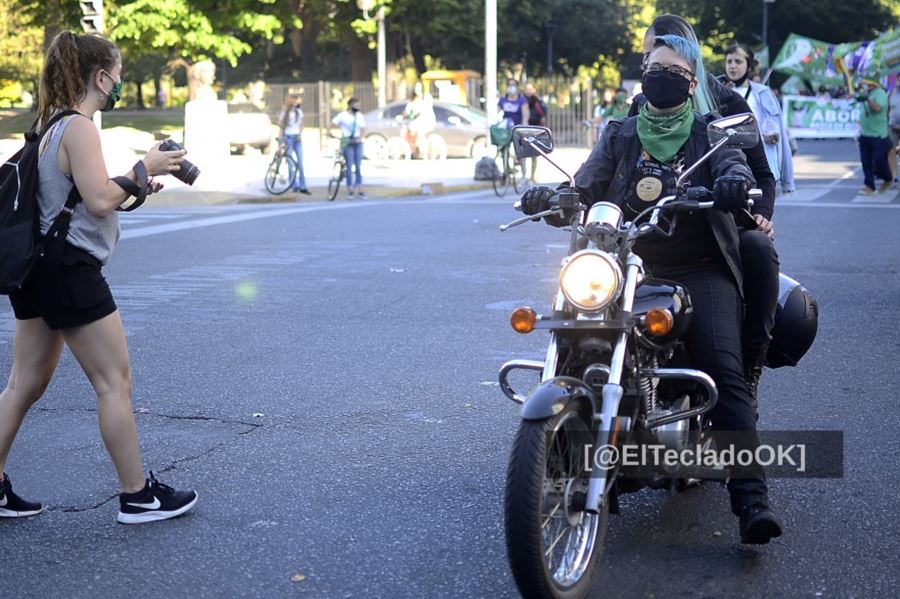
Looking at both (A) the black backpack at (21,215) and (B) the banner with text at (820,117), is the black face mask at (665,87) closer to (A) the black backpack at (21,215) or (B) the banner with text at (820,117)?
(A) the black backpack at (21,215)

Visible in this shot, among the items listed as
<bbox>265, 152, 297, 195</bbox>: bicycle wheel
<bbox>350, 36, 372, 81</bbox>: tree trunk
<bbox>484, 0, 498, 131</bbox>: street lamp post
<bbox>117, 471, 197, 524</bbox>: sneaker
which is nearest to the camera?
<bbox>117, 471, 197, 524</bbox>: sneaker

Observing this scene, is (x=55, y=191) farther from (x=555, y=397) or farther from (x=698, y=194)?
(x=698, y=194)

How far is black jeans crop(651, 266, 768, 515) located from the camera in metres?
4.06

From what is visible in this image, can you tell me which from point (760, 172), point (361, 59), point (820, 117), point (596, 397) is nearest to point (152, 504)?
point (596, 397)

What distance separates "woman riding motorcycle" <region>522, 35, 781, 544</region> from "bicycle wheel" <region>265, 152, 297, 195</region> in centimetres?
1726

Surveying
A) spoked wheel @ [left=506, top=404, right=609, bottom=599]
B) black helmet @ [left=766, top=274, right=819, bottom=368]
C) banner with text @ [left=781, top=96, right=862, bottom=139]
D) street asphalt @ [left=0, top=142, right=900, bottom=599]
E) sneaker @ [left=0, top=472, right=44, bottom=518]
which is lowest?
banner with text @ [left=781, top=96, right=862, bottom=139]

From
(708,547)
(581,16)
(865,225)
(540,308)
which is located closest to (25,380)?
(708,547)

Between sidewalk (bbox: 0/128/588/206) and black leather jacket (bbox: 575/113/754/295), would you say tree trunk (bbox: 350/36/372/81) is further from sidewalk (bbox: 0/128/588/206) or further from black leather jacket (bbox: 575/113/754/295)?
black leather jacket (bbox: 575/113/754/295)

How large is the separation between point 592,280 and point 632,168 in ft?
2.71

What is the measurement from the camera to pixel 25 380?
448 cm

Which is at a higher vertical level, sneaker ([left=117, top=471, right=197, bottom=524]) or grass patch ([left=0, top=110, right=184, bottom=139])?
sneaker ([left=117, top=471, right=197, bottom=524])

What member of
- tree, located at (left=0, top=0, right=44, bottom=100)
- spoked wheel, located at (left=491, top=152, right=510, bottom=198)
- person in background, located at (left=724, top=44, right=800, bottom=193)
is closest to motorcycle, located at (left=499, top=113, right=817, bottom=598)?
person in background, located at (left=724, top=44, right=800, bottom=193)

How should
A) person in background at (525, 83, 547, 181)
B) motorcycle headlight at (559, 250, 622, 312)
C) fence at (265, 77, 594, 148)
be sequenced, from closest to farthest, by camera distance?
motorcycle headlight at (559, 250, 622, 312) < person in background at (525, 83, 547, 181) < fence at (265, 77, 594, 148)

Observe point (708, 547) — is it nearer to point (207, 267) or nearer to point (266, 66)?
point (207, 267)
